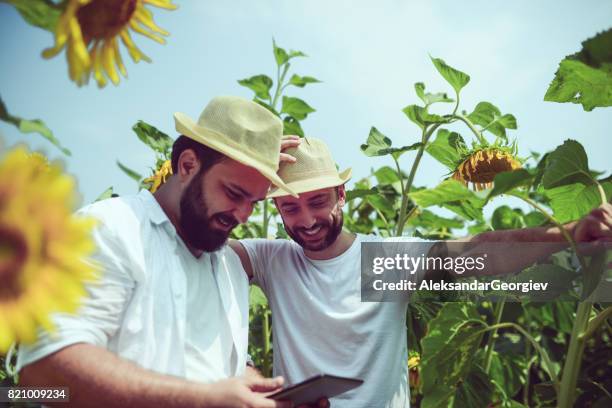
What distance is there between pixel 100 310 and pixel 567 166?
1.03 m

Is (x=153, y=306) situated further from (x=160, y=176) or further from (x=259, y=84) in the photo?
(x=259, y=84)

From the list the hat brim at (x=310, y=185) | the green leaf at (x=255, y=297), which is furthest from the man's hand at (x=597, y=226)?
the green leaf at (x=255, y=297)

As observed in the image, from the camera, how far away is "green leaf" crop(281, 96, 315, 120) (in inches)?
81.2

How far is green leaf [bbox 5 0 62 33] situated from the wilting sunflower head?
4.54 ft

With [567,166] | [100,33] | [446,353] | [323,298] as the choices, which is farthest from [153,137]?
[100,33]

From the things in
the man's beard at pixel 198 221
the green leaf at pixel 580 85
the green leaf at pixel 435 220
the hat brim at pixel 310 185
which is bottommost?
the man's beard at pixel 198 221

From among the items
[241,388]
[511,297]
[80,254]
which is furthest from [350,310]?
[80,254]

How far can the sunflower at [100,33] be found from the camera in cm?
45

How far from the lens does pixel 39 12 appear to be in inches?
18.4

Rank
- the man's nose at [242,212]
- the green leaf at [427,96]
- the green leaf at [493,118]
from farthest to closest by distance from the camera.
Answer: the green leaf at [427,96] < the green leaf at [493,118] < the man's nose at [242,212]

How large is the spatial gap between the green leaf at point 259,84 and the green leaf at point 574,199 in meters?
1.12

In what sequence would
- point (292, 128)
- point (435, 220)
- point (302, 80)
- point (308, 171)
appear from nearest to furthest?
point (308, 171)
point (292, 128)
point (302, 80)
point (435, 220)

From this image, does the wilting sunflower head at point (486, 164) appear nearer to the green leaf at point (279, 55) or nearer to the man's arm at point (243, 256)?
the man's arm at point (243, 256)

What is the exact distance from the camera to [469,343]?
155 cm
